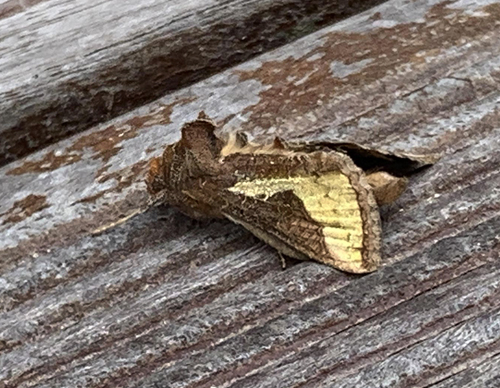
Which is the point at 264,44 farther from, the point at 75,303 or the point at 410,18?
the point at 75,303

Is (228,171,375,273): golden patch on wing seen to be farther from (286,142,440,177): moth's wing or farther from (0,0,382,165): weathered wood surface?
(0,0,382,165): weathered wood surface

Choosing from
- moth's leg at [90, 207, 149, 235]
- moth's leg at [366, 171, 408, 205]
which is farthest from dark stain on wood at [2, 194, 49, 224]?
moth's leg at [366, 171, 408, 205]

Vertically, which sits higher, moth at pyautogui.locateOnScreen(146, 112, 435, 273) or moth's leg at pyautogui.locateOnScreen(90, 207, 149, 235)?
moth's leg at pyautogui.locateOnScreen(90, 207, 149, 235)

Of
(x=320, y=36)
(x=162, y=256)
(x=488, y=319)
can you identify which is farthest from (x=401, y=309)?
(x=320, y=36)

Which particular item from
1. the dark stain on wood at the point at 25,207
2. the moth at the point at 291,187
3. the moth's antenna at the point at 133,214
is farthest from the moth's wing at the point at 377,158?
the dark stain on wood at the point at 25,207

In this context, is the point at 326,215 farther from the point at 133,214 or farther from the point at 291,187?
the point at 133,214

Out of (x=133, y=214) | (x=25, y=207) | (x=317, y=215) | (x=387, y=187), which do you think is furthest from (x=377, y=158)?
(x=25, y=207)

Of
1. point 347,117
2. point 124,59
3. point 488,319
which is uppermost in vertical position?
point 124,59
